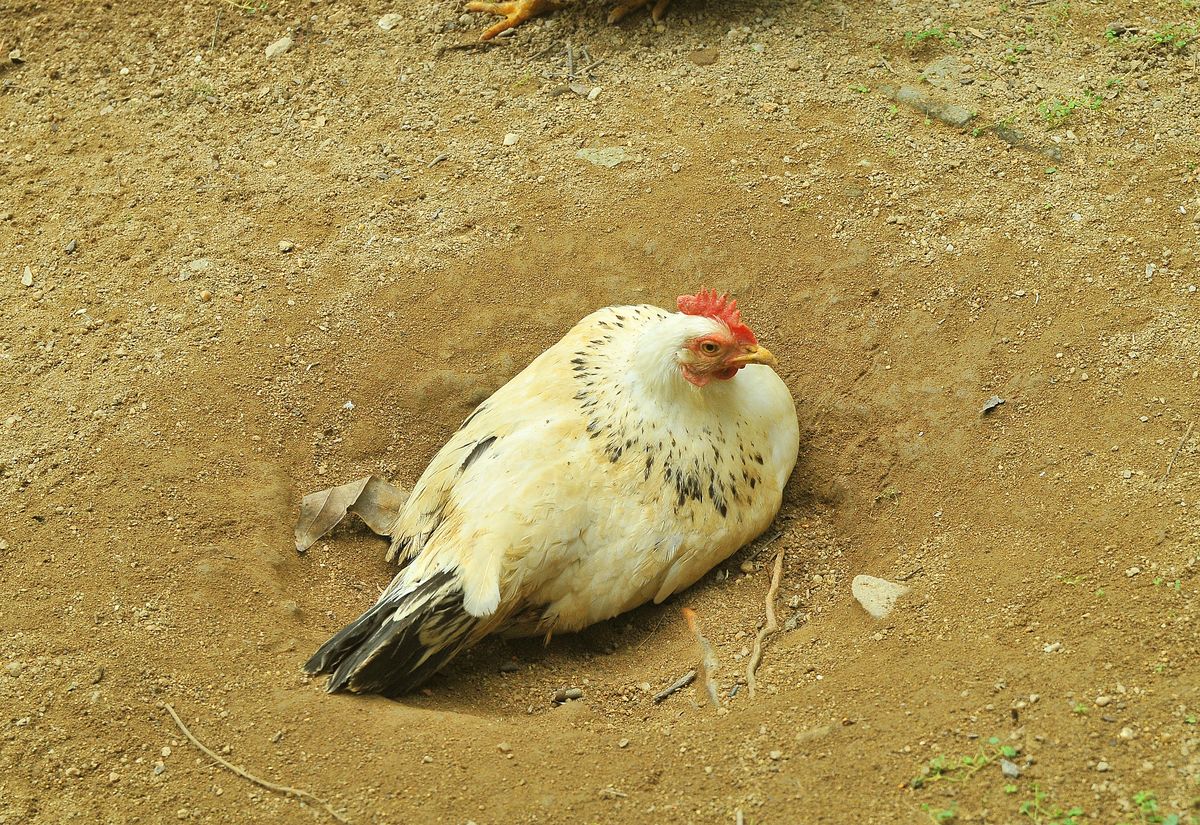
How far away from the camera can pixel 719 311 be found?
3.98 meters

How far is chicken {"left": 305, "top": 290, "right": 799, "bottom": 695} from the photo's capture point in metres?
3.60

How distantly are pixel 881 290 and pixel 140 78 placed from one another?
4620 mm

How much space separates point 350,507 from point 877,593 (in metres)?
2.14

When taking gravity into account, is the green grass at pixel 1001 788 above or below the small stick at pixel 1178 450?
above

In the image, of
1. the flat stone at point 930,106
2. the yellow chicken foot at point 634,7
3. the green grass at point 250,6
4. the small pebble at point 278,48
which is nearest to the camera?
the flat stone at point 930,106

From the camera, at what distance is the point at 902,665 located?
3350 mm

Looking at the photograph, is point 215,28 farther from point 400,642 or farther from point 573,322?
point 400,642

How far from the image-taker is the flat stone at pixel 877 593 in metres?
3.65

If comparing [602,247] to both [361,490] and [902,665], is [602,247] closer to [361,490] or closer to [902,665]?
[361,490]

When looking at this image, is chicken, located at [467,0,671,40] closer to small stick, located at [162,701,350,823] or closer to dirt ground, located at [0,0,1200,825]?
dirt ground, located at [0,0,1200,825]

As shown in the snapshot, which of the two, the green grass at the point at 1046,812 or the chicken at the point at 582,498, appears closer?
the green grass at the point at 1046,812

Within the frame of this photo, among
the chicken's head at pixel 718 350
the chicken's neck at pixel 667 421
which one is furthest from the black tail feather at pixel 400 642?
the chicken's head at pixel 718 350

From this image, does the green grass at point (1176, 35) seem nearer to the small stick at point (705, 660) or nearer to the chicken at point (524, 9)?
the chicken at point (524, 9)

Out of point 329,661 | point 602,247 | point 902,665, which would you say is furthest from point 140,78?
point 902,665
